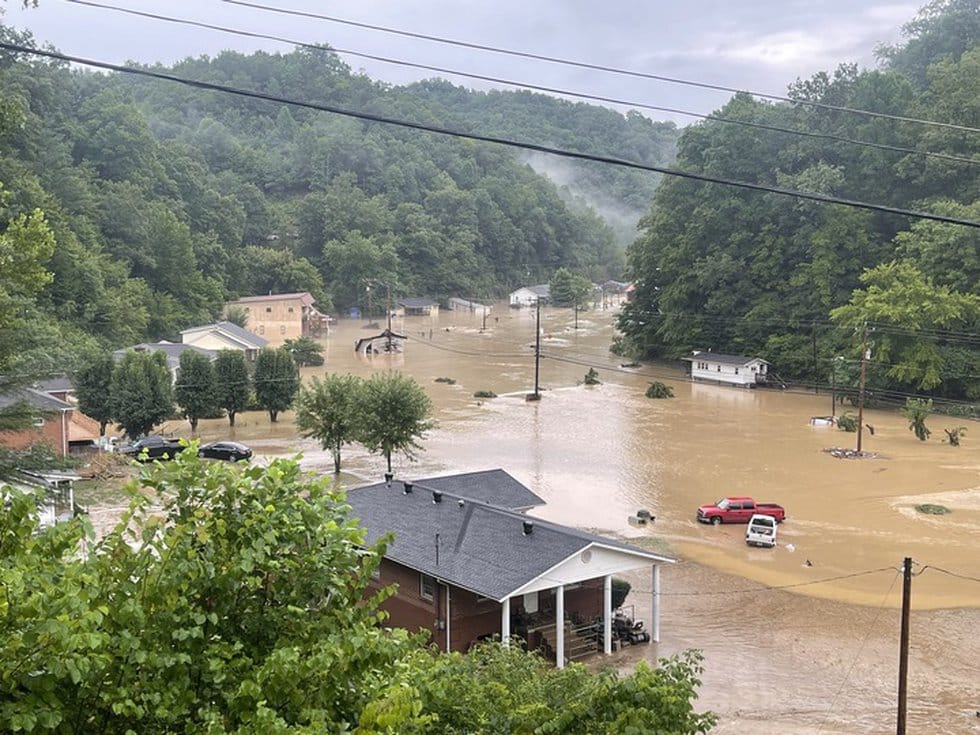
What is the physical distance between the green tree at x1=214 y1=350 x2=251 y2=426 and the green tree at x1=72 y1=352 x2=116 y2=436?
13.8ft

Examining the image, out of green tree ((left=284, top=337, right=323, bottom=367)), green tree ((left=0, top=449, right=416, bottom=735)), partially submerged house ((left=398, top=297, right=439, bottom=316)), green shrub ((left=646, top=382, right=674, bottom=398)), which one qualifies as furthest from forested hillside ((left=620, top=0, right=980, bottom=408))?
green tree ((left=0, top=449, right=416, bottom=735))

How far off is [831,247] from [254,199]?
60868 millimetres

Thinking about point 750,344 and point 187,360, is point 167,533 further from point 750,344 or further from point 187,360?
point 750,344

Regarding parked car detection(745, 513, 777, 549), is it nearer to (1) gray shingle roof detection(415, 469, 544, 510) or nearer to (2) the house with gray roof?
(1) gray shingle roof detection(415, 469, 544, 510)

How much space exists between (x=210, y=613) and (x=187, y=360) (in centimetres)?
3517

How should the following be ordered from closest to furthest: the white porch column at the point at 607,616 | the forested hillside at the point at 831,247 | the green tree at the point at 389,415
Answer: the white porch column at the point at 607,616, the green tree at the point at 389,415, the forested hillside at the point at 831,247

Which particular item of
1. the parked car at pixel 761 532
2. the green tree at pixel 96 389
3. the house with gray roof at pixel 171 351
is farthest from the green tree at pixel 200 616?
the house with gray roof at pixel 171 351

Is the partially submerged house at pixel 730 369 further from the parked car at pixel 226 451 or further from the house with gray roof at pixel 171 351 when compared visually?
the parked car at pixel 226 451

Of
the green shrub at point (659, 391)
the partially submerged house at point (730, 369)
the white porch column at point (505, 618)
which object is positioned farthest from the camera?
the partially submerged house at point (730, 369)

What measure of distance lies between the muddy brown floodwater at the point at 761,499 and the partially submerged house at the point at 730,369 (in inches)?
55.6

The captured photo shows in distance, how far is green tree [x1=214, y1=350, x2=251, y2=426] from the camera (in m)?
38.2

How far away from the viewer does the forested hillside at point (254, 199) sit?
192 ft

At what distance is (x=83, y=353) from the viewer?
132 feet

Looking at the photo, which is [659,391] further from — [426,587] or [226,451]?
[426,587]
